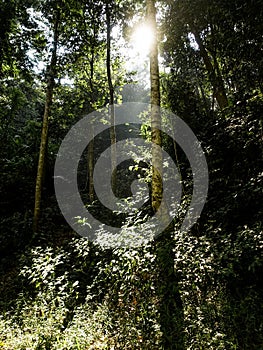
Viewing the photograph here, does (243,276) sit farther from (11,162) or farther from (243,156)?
(11,162)

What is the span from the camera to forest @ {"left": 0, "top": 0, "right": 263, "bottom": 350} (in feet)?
14.4

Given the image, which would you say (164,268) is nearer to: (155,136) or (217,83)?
(155,136)

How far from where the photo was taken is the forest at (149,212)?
4383mm

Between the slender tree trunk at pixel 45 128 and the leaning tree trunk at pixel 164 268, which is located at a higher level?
the slender tree trunk at pixel 45 128

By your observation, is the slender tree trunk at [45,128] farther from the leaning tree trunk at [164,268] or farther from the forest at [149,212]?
the leaning tree trunk at [164,268]

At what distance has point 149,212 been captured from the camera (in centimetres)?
725

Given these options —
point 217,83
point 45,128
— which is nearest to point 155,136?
point 217,83

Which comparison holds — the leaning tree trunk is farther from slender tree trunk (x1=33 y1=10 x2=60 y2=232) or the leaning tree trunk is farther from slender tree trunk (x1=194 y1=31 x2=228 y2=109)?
slender tree trunk (x1=33 y1=10 x2=60 y2=232)

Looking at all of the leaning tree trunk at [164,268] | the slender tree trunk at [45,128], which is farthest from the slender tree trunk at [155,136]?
the slender tree trunk at [45,128]

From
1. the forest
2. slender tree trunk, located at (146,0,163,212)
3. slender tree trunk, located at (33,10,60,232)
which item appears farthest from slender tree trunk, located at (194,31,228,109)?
slender tree trunk, located at (33,10,60,232)

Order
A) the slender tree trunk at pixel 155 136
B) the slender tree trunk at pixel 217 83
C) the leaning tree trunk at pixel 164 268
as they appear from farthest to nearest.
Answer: the slender tree trunk at pixel 217 83
the slender tree trunk at pixel 155 136
the leaning tree trunk at pixel 164 268

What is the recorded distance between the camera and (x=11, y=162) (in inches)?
601

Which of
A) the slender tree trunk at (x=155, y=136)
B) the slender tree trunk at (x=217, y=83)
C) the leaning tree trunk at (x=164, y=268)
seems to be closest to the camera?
the leaning tree trunk at (x=164, y=268)

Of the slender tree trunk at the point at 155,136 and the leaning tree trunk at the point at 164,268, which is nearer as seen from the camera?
the leaning tree trunk at the point at 164,268
